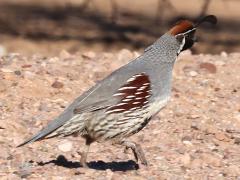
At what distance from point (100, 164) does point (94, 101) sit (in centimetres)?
71

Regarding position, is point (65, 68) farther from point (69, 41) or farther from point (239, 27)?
point (239, 27)

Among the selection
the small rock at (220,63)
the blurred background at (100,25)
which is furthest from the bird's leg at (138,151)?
the blurred background at (100,25)

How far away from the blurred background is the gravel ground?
14.7 ft

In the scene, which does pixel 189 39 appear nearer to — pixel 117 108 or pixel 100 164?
pixel 117 108

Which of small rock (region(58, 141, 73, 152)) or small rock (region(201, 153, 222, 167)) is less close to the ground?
small rock (region(58, 141, 73, 152))

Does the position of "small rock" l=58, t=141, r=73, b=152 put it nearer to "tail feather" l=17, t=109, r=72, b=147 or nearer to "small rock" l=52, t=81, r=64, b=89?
"tail feather" l=17, t=109, r=72, b=147

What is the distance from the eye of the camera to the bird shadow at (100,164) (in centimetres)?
723

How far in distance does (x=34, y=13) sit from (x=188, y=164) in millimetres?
10517

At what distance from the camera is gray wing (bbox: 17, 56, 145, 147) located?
6906mm

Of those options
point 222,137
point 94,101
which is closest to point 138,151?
point 94,101

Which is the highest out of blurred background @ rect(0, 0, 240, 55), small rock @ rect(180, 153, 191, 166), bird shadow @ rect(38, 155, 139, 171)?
bird shadow @ rect(38, 155, 139, 171)

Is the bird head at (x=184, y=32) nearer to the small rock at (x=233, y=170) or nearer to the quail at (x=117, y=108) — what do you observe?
the quail at (x=117, y=108)

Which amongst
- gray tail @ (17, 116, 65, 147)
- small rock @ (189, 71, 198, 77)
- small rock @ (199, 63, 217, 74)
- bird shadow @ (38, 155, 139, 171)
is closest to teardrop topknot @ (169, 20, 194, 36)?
bird shadow @ (38, 155, 139, 171)

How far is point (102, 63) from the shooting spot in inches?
396
